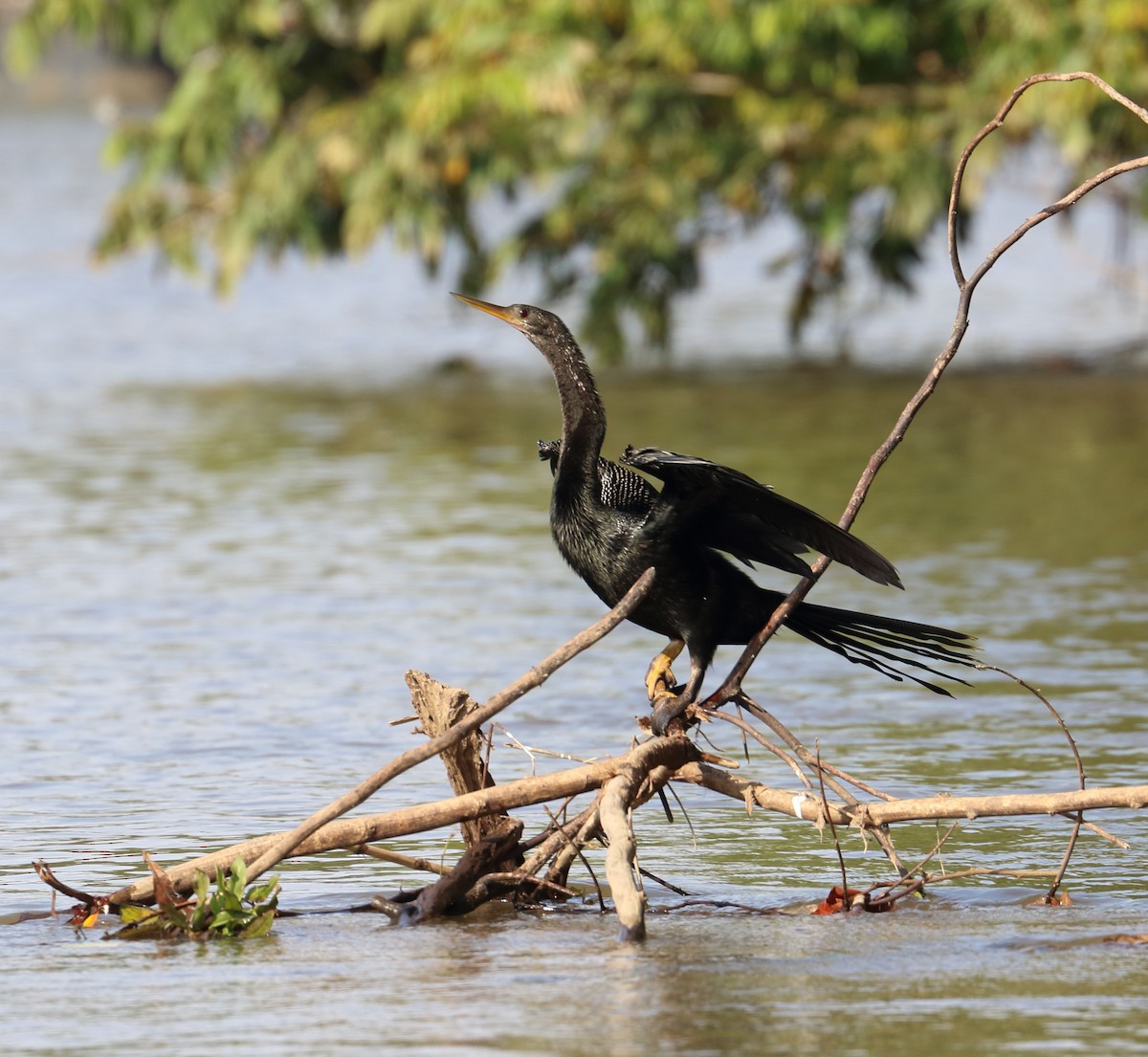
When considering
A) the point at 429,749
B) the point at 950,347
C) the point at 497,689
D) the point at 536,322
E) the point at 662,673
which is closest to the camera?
the point at 429,749

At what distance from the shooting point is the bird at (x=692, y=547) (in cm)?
535

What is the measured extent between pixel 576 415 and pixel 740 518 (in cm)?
49

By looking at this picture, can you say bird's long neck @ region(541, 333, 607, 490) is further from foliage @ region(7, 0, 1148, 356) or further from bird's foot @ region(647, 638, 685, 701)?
foliage @ region(7, 0, 1148, 356)

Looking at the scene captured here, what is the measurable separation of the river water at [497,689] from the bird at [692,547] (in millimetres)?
613

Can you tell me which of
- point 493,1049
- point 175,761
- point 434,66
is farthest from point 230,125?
point 493,1049

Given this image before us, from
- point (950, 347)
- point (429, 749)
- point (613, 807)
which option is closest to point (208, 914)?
point (429, 749)

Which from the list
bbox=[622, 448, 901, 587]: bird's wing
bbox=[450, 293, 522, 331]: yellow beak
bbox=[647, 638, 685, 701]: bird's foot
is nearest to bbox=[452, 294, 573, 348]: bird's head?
bbox=[450, 293, 522, 331]: yellow beak

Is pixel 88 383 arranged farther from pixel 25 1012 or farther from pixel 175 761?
pixel 25 1012

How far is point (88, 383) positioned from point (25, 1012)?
46.9ft

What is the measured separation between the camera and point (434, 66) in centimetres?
1684

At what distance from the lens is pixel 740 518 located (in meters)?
5.52

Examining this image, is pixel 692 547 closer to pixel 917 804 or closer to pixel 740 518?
pixel 740 518

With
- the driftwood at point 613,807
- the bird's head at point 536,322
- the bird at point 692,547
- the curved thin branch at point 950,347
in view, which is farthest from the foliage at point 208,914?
the bird's head at point 536,322

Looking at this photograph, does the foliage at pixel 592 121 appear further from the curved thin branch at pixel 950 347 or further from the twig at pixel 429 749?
the twig at pixel 429 749
